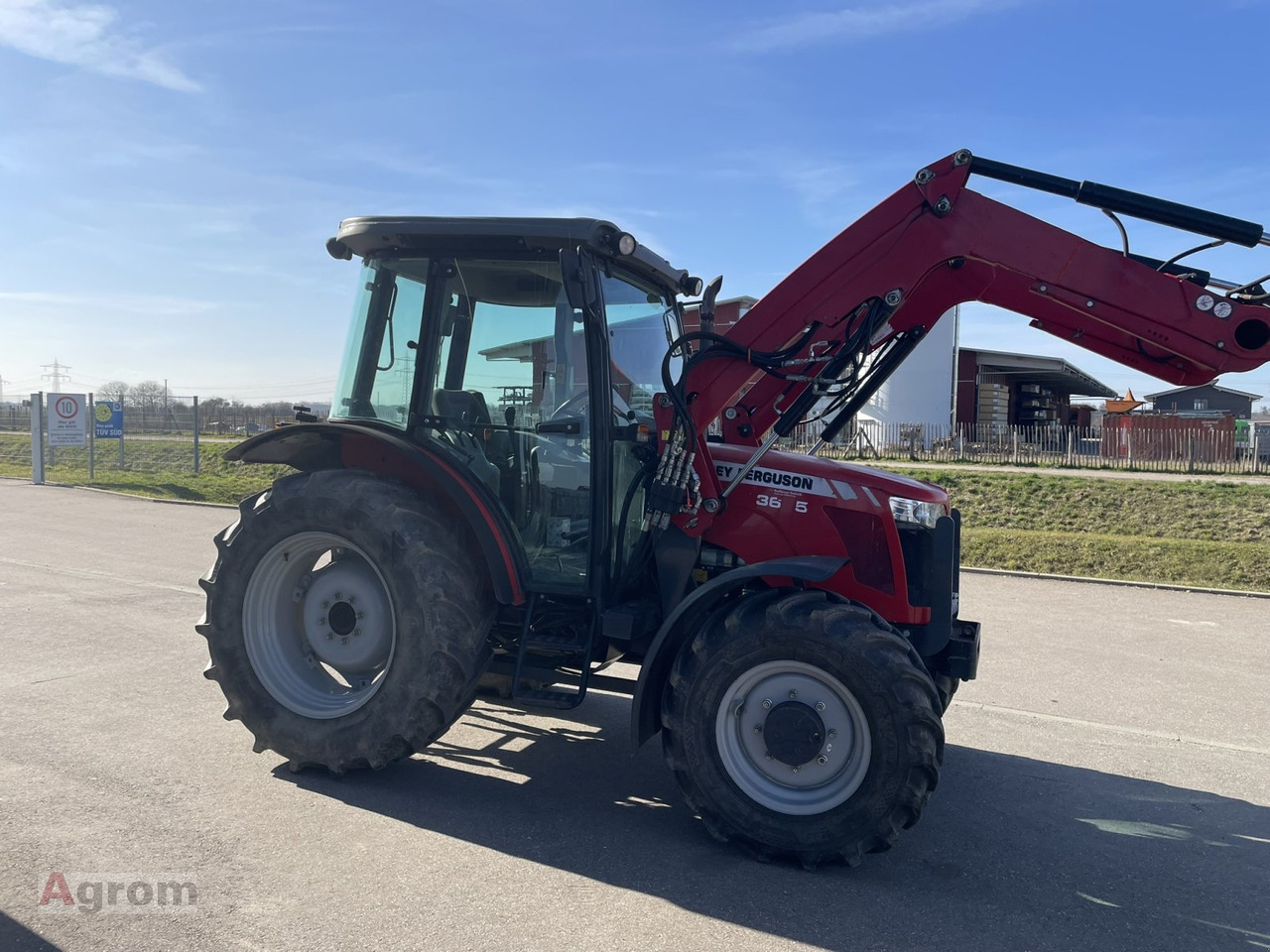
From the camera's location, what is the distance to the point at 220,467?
24.8 metres

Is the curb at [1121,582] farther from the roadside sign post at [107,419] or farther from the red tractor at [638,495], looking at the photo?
the roadside sign post at [107,419]

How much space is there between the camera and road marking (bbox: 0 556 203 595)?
9.67m

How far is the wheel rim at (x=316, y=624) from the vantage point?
502cm

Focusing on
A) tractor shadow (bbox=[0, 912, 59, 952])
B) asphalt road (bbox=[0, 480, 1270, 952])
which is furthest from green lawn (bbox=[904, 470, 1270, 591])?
tractor shadow (bbox=[0, 912, 59, 952])

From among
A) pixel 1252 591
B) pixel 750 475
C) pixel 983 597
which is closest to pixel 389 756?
pixel 750 475

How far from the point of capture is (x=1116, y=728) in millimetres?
6078

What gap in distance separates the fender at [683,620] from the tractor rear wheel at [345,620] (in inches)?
34.9

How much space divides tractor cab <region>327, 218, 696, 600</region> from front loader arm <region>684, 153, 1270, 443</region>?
488 millimetres

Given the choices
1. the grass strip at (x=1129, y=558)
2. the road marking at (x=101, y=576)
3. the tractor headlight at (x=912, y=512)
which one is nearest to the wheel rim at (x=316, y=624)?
the tractor headlight at (x=912, y=512)

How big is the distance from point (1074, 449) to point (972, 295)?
21.2m

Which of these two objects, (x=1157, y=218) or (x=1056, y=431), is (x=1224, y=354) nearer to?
(x=1157, y=218)

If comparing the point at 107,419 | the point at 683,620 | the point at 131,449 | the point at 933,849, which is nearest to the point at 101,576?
the point at 683,620

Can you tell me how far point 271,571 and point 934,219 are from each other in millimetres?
3827

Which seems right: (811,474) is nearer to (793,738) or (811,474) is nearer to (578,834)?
(793,738)
